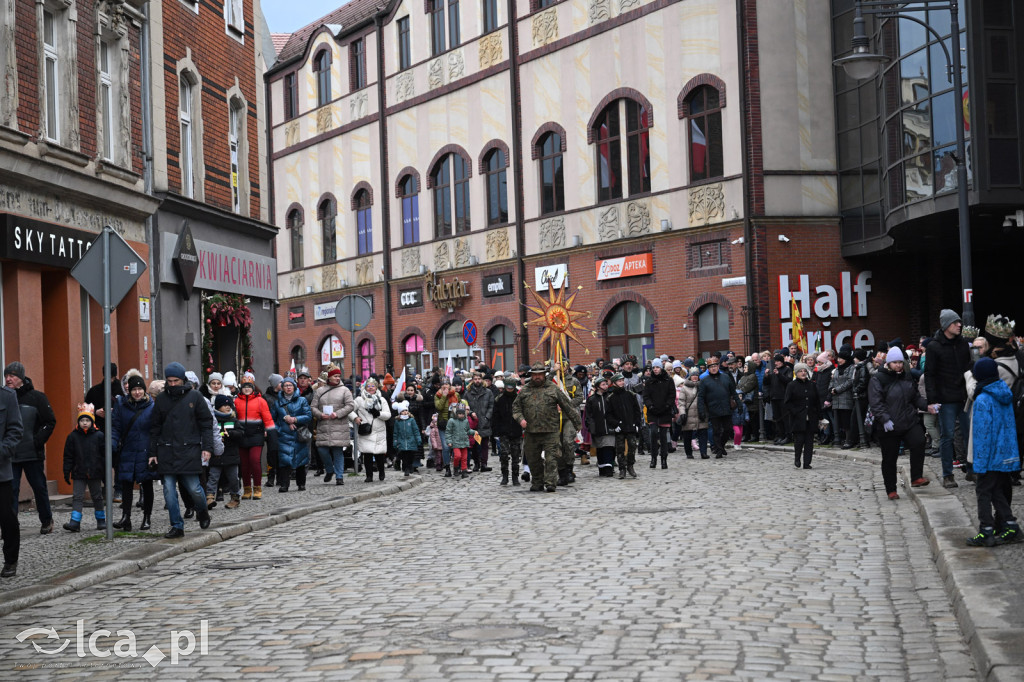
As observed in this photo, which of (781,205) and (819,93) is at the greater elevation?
(819,93)

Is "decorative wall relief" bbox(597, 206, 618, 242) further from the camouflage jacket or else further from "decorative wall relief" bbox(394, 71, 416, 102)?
the camouflage jacket

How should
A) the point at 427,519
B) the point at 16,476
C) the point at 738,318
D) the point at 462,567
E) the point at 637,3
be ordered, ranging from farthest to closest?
the point at 637,3 < the point at 738,318 < the point at 427,519 < the point at 16,476 < the point at 462,567

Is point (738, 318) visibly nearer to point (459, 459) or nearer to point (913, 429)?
point (459, 459)

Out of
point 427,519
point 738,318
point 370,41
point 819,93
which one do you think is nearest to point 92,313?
point 427,519

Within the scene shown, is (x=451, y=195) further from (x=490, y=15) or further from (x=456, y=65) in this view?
(x=490, y=15)

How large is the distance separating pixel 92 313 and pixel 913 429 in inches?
478

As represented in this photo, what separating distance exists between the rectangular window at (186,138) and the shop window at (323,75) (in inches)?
1117

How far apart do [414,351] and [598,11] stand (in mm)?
14941

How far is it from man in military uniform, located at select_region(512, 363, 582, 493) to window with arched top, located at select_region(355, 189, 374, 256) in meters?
32.0

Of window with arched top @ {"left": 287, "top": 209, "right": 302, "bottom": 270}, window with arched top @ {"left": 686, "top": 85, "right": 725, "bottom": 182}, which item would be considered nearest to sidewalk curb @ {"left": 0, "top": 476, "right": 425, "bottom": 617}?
window with arched top @ {"left": 686, "top": 85, "right": 725, "bottom": 182}

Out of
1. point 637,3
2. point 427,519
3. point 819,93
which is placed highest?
point 637,3

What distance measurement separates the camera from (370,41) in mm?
49844

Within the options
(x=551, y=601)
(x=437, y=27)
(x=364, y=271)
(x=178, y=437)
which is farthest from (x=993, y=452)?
(x=364, y=271)

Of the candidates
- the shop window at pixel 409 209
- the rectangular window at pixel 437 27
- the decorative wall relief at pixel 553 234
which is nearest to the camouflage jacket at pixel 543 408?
the decorative wall relief at pixel 553 234
